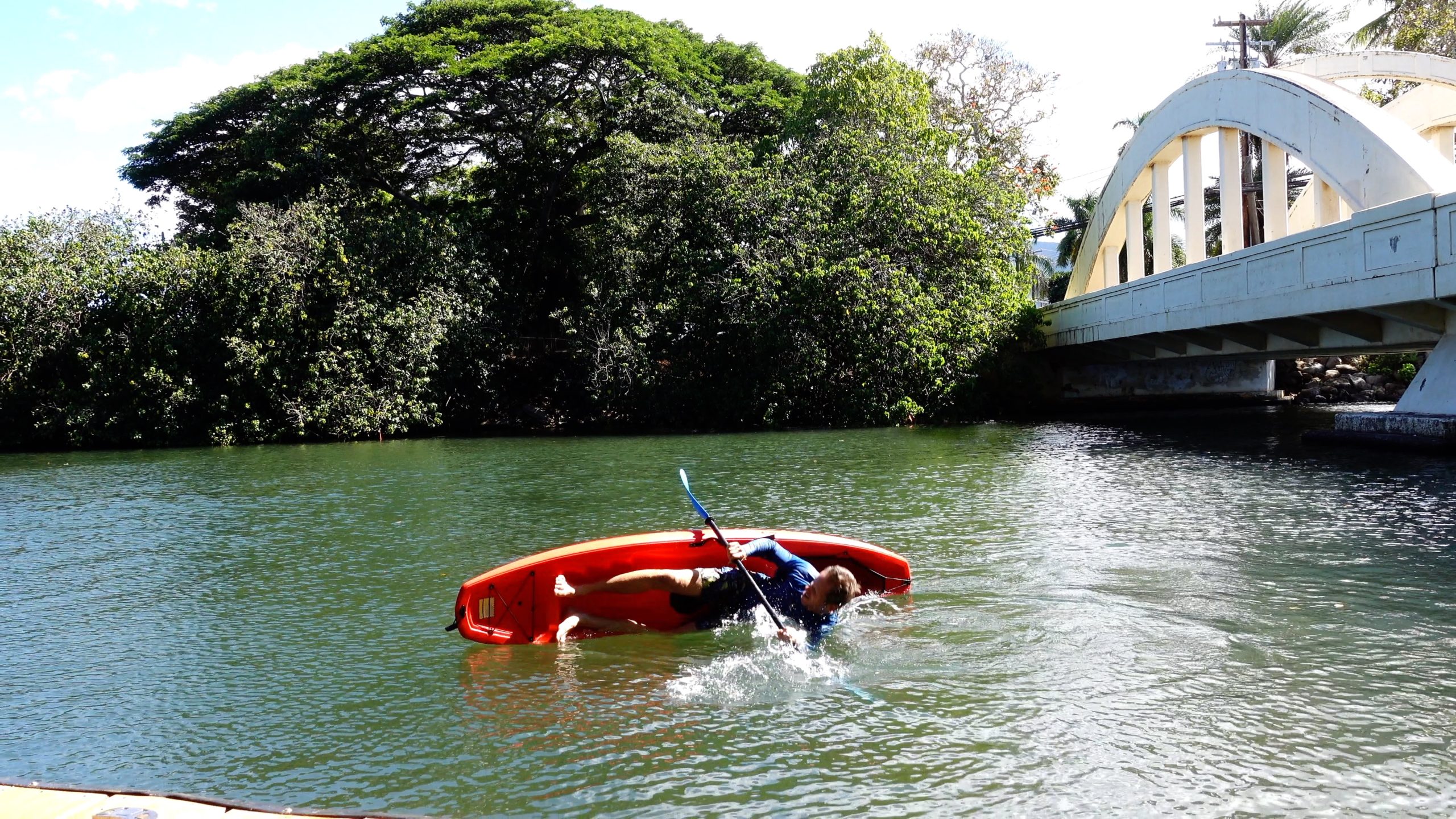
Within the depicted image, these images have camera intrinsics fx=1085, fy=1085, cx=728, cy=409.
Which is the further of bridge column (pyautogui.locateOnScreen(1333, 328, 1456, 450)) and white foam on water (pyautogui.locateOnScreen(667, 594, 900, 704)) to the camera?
bridge column (pyautogui.locateOnScreen(1333, 328, 1456, 450))

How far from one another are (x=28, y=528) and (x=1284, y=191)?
21199 millimetres

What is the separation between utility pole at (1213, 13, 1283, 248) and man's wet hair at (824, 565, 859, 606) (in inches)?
1038

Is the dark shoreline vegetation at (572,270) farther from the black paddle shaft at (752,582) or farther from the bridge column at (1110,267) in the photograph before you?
the black paddle shaft at (752,582)

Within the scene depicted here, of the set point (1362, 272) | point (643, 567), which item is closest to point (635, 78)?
point (1362, 272)

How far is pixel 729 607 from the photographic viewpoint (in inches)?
278

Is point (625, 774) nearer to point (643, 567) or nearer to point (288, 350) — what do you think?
point (643, 567)

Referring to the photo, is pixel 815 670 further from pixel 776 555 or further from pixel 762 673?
pixel 776 555

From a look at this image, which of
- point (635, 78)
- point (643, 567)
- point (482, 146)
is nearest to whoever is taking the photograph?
point (643, 567)

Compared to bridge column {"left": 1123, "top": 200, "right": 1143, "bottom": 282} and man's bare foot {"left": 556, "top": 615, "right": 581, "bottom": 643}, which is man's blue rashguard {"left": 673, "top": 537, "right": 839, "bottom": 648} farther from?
bridge column {"left": 1123, "top": 200, "right": 1143, "bottom": 282}

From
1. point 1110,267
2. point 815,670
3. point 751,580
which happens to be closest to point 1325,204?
point 1110,267

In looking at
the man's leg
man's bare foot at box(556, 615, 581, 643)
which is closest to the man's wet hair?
the man's leg

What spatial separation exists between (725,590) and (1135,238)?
2327 centimetres

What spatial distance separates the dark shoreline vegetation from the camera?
25.6 m

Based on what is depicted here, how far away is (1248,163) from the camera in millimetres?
36219
